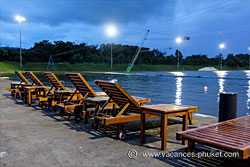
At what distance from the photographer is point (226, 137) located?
11.0 feet

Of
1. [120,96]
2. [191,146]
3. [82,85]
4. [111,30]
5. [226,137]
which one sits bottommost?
[191,146]

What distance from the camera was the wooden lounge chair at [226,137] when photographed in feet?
9.73

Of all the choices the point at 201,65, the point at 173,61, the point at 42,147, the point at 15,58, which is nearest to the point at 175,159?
the point at 42,147

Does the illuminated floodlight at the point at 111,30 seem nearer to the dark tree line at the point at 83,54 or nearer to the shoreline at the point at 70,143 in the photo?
the dark tree line at the point at 83,54

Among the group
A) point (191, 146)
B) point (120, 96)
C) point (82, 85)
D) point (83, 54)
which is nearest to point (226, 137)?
point (191, 146)

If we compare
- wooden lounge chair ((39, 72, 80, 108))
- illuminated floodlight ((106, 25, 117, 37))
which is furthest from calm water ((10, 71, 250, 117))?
illuminated floodlight ((106, 25, 117, 37))

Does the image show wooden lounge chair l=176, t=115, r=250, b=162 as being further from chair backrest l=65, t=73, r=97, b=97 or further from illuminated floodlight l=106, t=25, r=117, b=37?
illuminated floodlight l=106, t=25, r=117, b=37

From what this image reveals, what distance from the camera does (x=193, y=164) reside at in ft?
11.3

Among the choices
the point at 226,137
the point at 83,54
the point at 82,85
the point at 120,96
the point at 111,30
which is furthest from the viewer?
the point at 83,54

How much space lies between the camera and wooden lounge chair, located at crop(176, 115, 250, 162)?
117 inches

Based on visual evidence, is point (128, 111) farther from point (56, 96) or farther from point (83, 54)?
point (83, 54)

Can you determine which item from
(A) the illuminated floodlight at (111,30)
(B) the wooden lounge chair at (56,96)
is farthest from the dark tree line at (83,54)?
(B) the wooden lounge chair at (56,96)

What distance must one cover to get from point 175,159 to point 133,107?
167 cm

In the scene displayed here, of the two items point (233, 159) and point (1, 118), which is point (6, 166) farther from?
point (1, 118)
